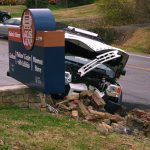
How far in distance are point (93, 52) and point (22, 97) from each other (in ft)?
11.6

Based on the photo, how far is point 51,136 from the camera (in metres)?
8.12

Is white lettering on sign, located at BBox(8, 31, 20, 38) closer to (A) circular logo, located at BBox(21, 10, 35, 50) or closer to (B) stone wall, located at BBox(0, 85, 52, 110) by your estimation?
(A) circular logo, located at BBox(21, 10, 35, 50)

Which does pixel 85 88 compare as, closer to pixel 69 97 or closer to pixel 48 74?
pixel 69 97

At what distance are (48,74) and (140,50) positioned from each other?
22.4 metres

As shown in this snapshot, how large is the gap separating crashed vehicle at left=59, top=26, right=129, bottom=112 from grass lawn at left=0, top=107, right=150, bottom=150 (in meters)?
3.59

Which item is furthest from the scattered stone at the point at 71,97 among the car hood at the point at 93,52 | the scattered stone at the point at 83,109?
the car hood at the point at 93,52

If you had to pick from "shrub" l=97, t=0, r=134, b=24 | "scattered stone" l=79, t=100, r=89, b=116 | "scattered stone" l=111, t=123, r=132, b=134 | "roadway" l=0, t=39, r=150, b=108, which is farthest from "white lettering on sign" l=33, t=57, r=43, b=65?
"shrub" l=97, t=0, r=134, b=24

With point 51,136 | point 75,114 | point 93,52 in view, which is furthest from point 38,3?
point 51,136

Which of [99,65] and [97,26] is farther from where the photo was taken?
[97,26]

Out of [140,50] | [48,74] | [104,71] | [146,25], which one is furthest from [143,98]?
[146,25]

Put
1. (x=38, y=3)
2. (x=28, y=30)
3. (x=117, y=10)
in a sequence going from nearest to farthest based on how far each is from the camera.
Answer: (x=28, y=30), (x=117, y=10), (x=38, y=3)

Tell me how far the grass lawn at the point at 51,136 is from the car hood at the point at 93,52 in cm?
364

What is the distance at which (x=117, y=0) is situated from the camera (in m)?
38.3

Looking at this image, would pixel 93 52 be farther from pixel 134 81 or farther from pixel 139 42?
pixel 139 42
